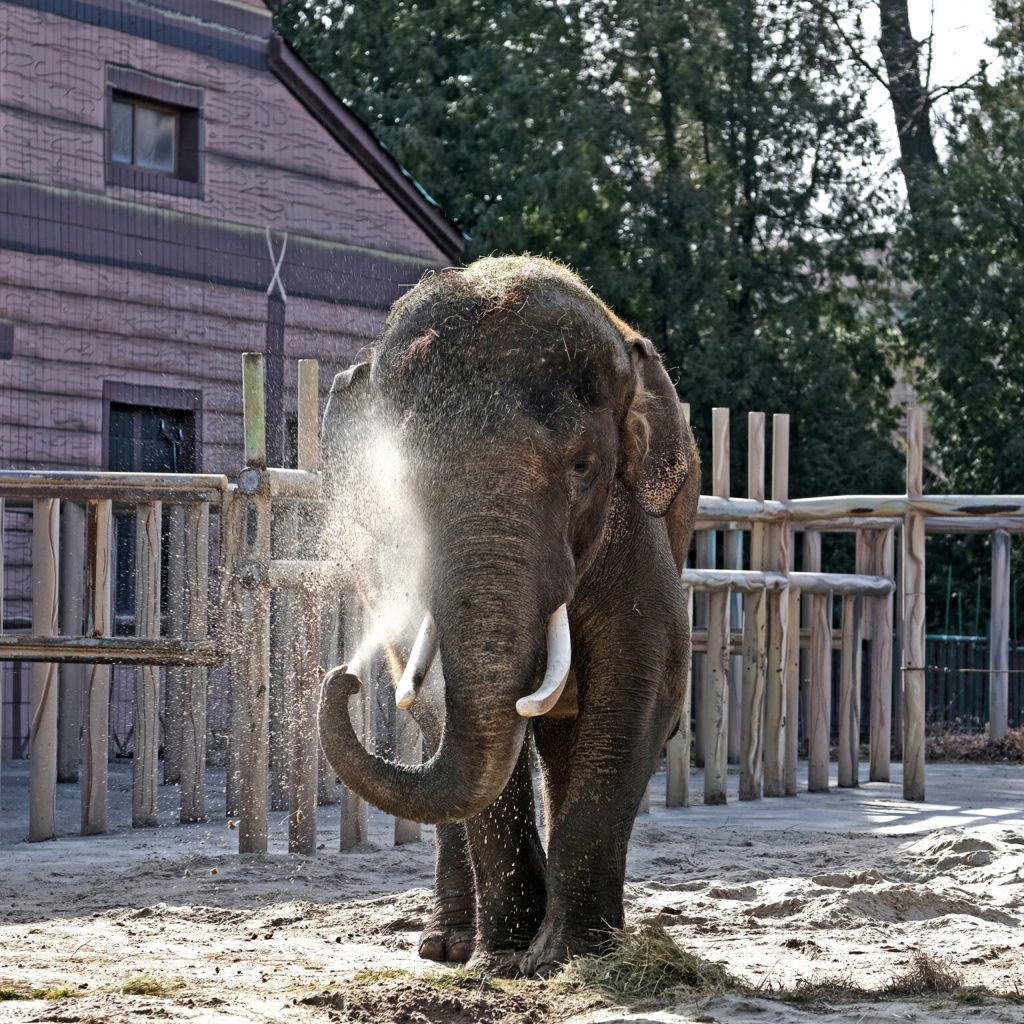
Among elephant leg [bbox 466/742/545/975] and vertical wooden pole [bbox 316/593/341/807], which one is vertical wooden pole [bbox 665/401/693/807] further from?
elephant leg [bbox 466/742/545/975]

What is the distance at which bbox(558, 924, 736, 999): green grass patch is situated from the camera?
17.4ft

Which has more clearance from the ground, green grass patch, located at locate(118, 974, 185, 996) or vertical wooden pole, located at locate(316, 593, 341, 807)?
vertical wooden pole, located at locate(316, 593, 341, 807)

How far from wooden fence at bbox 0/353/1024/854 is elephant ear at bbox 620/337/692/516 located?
2.90 metres

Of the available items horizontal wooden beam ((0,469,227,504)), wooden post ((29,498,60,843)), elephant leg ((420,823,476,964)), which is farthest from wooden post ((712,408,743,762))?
elephant leg ((420,823,476,964))

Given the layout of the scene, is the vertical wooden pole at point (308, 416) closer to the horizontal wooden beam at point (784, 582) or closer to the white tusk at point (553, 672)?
the horizontal wooden beam at point (784, 582)

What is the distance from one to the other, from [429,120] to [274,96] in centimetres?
564

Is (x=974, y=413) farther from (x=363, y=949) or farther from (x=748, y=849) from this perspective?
(x=363, y=949)

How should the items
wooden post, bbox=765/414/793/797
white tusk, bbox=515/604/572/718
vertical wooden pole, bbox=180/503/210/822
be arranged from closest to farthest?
white tusk, bbox=515/604/572/718, vertical wooden pole, bbox=180/503/210/822, wooden post, bbox=765/414/793/797

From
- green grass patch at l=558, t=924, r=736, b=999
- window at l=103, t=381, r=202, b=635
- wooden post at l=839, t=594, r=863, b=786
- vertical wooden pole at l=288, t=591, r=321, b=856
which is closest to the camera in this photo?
green grass patch at l=558, t=924, r=736, b=999

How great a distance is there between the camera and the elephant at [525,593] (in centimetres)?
498

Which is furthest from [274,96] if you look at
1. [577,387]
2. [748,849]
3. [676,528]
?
[577,387]

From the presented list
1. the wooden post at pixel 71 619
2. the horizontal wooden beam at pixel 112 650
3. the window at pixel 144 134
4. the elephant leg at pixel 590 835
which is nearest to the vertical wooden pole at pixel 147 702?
the wooden post at pixel 71 619

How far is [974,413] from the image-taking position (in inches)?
802

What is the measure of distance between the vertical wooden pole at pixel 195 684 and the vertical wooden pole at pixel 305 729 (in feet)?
2.91
